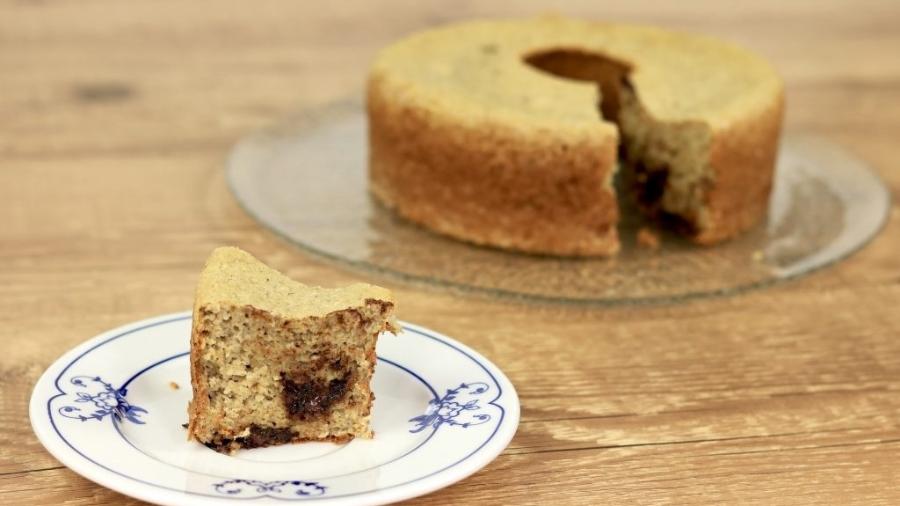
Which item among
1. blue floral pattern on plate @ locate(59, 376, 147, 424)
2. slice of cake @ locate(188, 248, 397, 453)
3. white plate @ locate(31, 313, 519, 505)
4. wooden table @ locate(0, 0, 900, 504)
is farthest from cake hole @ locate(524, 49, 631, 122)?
blue floral pattern on plate @ locate(59, 376, 147, 424)

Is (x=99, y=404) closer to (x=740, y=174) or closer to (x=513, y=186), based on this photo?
(x=513, y=186)

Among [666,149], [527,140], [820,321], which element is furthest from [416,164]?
[820,321]

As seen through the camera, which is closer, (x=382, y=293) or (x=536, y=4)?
(x=382, y=293)

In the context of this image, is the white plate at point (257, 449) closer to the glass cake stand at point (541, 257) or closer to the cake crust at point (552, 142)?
the glass cake stand at point (541, 257)

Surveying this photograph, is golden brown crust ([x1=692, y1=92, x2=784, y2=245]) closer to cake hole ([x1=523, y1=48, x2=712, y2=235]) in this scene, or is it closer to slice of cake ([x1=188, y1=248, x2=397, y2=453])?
cake hole ([x1=523, y1=48, x2=712, y2=235])

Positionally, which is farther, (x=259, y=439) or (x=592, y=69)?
(x=592, y=69)

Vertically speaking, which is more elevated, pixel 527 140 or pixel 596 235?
pixel 527 140

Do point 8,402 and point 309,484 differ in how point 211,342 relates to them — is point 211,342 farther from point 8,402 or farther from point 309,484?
point 8,402

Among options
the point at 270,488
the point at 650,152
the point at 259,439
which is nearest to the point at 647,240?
the point at 650,152
